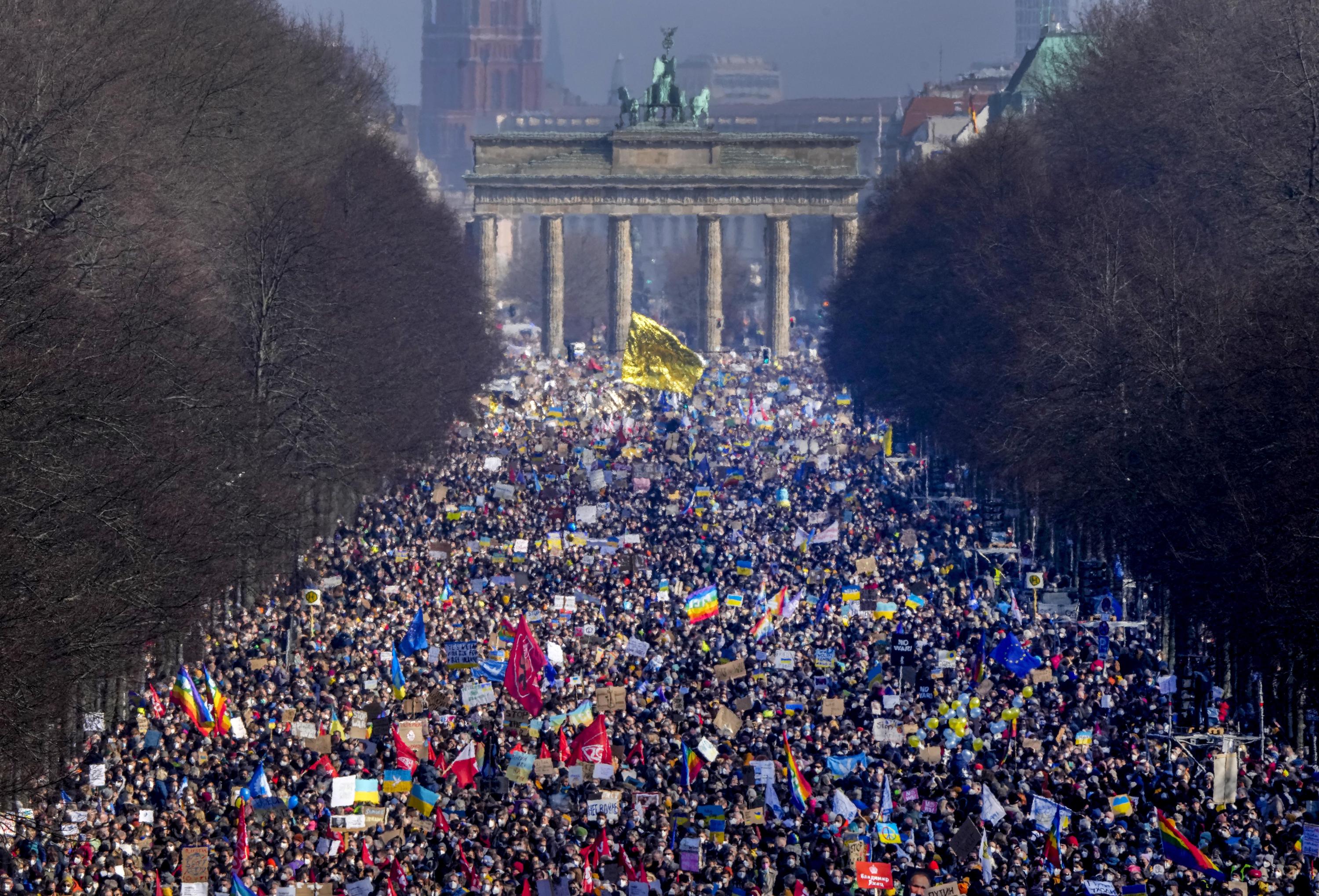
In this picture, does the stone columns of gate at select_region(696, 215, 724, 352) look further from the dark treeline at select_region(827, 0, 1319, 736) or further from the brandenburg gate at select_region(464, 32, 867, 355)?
the dark treeline at select_region(827, 0, 1319, 736)

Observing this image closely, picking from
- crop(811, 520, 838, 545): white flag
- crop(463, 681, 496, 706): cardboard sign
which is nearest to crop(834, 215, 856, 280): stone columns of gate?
crop(811, 520, 838, 545): white flag

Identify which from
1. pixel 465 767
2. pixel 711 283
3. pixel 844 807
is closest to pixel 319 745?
pixel 465 767

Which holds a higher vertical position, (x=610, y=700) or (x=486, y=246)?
(x=610, y=700)

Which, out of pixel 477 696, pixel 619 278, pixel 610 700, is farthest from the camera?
pixel 619 278

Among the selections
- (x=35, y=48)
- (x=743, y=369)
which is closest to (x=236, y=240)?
(x=35, y=48)

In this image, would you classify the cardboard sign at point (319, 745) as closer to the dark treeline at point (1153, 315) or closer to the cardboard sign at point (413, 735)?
the cardboard sign at point (413, 735)

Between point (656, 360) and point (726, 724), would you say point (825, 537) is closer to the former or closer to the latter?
point (726, 724)
